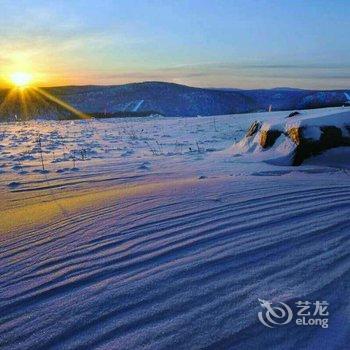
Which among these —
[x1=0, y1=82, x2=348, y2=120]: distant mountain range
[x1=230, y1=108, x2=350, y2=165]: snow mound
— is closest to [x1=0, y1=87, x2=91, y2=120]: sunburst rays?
[x1=0, y1=82, x2=348, y2=120]: distant mountain range

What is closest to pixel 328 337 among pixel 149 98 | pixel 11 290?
pixel 11 290

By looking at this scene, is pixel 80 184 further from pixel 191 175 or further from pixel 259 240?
pixel 259 240

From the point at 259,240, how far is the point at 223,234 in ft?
0.78

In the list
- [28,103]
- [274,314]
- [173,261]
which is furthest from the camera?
[28,103]

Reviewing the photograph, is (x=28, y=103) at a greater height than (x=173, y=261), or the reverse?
(x=173, y=261)

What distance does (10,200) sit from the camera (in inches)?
150

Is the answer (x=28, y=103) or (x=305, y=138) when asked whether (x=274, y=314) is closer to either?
(x=305, y=138)

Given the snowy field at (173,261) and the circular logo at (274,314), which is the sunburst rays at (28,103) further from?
the circular logo at (274,314)

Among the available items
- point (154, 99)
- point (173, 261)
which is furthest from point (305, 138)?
point (154, 99)

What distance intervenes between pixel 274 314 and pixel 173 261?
677 millimetres

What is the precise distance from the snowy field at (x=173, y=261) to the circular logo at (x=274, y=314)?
29mm

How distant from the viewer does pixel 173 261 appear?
2223 mm

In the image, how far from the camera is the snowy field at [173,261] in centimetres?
162

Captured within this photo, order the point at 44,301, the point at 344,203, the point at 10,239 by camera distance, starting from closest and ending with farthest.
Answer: the point at 44,301 < the point at 10,239 < the point at 344,203
